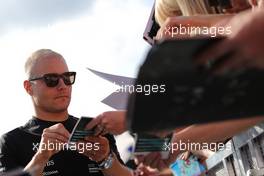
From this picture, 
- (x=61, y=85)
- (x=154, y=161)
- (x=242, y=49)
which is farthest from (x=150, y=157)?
(x=242, y=49)

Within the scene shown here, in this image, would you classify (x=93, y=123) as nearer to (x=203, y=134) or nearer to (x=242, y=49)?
(x=203, y=134)

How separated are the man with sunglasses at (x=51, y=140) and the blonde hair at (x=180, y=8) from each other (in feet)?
2.50

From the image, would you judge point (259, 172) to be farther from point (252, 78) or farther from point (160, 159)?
point (252, 78)

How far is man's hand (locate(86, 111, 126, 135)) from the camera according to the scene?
204 centimetres

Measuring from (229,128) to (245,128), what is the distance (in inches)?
8.7

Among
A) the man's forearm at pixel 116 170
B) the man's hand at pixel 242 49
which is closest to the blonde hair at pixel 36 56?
the man's forearm at pixel 116 170

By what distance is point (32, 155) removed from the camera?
2.55m

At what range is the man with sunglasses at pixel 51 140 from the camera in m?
2.34

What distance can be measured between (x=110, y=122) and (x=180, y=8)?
0.67 metres

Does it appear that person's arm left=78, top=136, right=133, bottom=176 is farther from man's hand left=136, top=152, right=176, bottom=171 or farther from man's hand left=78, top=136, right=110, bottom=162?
man's hand left=136, top=152, right=176, bottom=171

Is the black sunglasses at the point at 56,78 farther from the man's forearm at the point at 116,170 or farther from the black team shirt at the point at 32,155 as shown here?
the man's forearm at the point at 116,170

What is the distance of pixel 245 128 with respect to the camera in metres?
1.69

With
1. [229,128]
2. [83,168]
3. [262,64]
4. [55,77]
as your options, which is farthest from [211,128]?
[262,64]

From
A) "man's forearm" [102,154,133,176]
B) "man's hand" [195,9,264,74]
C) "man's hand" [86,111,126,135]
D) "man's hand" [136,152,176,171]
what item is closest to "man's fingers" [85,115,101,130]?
"man's hand" [86,111,126,135]
